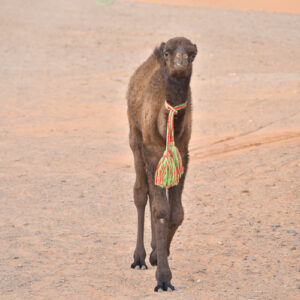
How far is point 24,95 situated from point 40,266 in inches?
457

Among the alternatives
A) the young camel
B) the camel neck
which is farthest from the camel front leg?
the camel neck

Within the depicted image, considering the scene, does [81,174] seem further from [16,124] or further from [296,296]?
[296,296]

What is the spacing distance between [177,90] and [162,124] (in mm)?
352

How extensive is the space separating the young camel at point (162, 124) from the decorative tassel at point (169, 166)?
10 cm

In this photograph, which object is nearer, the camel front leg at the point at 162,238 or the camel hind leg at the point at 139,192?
the camel front leg at the point at 162,238

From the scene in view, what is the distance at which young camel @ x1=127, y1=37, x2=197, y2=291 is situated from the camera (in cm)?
557

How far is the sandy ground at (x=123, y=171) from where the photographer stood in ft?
20.9

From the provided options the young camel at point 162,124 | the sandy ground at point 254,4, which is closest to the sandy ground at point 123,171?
the young camel at point 162,124

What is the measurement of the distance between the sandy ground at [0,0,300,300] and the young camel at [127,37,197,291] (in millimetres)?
363

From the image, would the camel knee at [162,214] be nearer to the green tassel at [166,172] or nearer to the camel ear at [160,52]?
the green tassel at [166,172]

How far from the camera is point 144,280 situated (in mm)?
6250

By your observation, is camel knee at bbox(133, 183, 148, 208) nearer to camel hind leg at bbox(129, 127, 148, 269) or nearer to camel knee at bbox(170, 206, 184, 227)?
camel hind leg at bbox(129, 127, 148, 269)

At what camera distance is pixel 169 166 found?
5781mm

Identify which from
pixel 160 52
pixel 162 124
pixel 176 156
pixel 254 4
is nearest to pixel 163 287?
pixel 176 156
